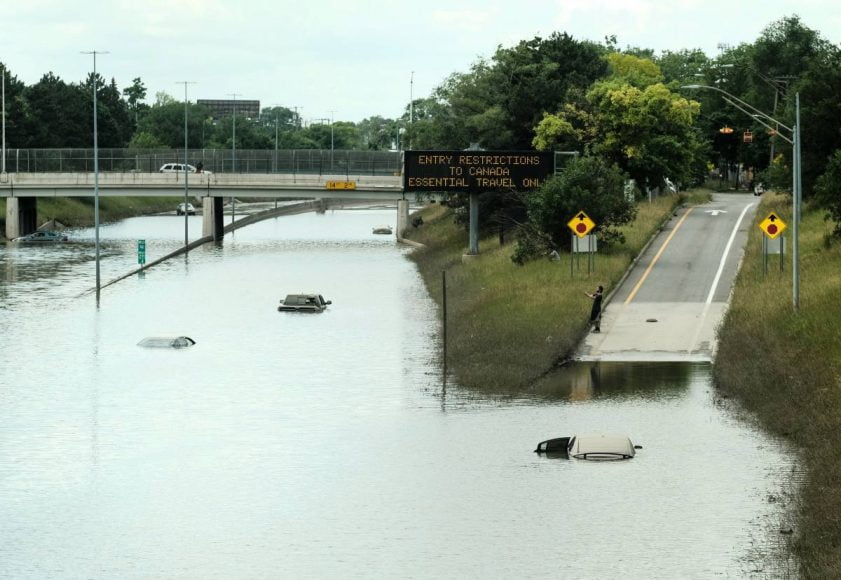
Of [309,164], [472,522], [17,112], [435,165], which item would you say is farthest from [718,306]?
[17,112]

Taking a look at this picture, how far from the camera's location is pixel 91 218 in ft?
546

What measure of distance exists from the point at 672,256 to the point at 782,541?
53.2 metres

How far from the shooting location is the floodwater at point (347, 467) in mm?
33062

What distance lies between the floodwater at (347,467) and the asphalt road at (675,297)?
3.25 metres

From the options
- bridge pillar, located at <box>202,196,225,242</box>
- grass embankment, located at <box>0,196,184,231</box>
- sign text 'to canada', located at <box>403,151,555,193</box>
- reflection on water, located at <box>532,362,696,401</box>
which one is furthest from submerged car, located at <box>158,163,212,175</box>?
reflection on water, located at <box>532,362,696,401</box>

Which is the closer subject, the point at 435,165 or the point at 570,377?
the point at 570,377

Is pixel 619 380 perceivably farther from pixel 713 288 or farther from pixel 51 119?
pixel 51 119

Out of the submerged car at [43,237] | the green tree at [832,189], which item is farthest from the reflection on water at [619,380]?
the submerged car at [43,237]

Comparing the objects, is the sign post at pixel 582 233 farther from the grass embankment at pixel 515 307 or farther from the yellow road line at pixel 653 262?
the yellow road line at pixel 653 262

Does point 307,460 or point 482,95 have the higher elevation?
point 482,95

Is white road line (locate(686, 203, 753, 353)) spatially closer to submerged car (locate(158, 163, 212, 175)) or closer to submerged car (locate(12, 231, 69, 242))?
submerged car (locate(158, 163, 212, 175))

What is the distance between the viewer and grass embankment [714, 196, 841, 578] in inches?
1328

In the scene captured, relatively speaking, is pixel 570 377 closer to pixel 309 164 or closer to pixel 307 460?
pixel 307 460

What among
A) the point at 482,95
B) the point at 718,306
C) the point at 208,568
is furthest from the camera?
the point at 482,95
